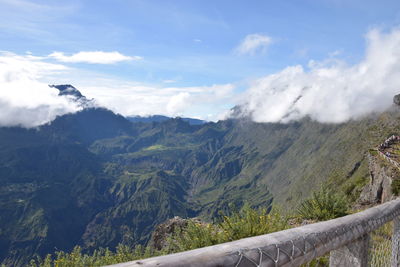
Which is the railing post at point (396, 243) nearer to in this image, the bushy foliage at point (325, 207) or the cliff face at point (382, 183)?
the bushy foliage at point (325, 207)

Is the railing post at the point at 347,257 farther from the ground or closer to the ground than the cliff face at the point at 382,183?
farther from the ground

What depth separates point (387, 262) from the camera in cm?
599

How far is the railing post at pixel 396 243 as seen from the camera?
5.57m

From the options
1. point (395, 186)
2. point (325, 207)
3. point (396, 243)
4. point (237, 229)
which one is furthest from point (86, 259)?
point (395, 186)

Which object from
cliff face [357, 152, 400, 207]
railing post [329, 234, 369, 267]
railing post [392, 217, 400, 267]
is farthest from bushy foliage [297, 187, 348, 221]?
railing post [329, 234, 369, 267]

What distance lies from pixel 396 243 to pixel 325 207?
13.2 m

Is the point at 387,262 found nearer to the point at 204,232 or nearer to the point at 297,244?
the point at 297,244

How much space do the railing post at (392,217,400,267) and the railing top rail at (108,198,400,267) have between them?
201 centimetres

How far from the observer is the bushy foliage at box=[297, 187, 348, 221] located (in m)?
17.7

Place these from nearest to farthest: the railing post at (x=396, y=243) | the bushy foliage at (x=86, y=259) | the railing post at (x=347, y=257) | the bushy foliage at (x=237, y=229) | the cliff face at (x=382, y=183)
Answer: the railing post at (x=347, y=257) → the railing post at (x=396, y=243) → the bushy foliage at (x=237, y=229) → the bushy foliage at (x=86, y=259) → the cliff face at (x=382, y=183)

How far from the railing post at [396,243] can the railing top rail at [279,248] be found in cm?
201

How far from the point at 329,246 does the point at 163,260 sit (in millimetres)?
2183

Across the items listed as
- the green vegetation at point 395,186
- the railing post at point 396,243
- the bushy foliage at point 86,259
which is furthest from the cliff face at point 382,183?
the railing post at point 396,243

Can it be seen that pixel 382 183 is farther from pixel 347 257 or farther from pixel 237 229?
pixel 347 257
